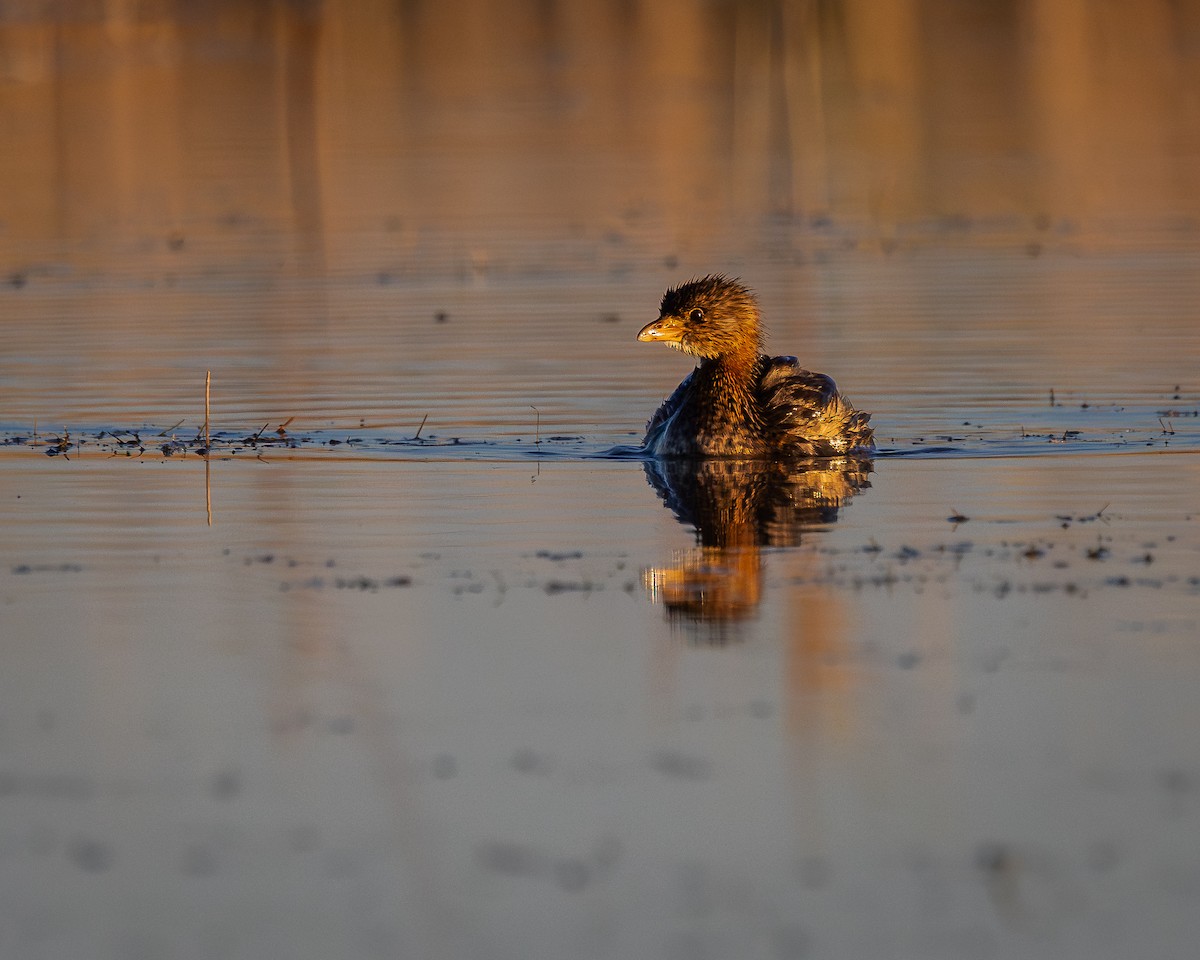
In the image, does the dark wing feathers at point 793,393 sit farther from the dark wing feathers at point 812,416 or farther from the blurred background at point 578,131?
the blurred background at point 578,131

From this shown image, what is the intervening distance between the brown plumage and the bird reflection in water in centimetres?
17

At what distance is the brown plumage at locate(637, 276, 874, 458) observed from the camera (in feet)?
46.0

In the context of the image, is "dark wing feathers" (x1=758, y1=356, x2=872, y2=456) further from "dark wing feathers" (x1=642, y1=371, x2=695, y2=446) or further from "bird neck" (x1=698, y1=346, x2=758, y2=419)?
"dark wing feathers" (x1=642, y1=371, x2=695, y2=446)

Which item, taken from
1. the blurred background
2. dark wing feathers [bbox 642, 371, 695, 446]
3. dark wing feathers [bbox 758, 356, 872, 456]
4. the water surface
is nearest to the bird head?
dark wing feathers [bbox 642, 371, 695, 446]

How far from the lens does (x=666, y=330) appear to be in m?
14.9

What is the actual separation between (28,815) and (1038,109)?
34.7 m

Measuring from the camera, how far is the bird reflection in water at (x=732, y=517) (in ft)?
30.2

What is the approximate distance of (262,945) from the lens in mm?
5648

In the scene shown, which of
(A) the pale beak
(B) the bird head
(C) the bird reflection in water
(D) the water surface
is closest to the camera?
(D) the water surface

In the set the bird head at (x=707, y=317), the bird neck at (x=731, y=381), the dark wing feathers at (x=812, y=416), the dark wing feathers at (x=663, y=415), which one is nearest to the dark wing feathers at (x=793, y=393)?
the dark wing feathers at (x=812, y=416)

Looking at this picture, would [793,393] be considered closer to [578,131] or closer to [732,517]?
[732,517]

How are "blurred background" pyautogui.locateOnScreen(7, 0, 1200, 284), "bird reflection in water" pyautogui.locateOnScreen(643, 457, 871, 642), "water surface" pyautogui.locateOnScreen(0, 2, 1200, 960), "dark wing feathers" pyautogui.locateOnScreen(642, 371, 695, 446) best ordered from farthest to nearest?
"blurred background" pyautogui.locateOnScreen(7, 0, 1200, 284) → "dark wing feathers" pyautogui.locateOnScreen(642, 371, 695, 446) → "bird reflection in water" pyautogui.locateOnScreen(643, 457, 871, 642) → "water surface" pyautogui.locateOnScreen(0, 2, 1200, 960)

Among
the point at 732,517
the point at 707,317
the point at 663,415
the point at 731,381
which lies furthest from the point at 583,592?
the point at 707,317

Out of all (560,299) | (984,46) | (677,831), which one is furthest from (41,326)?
(984,46)
